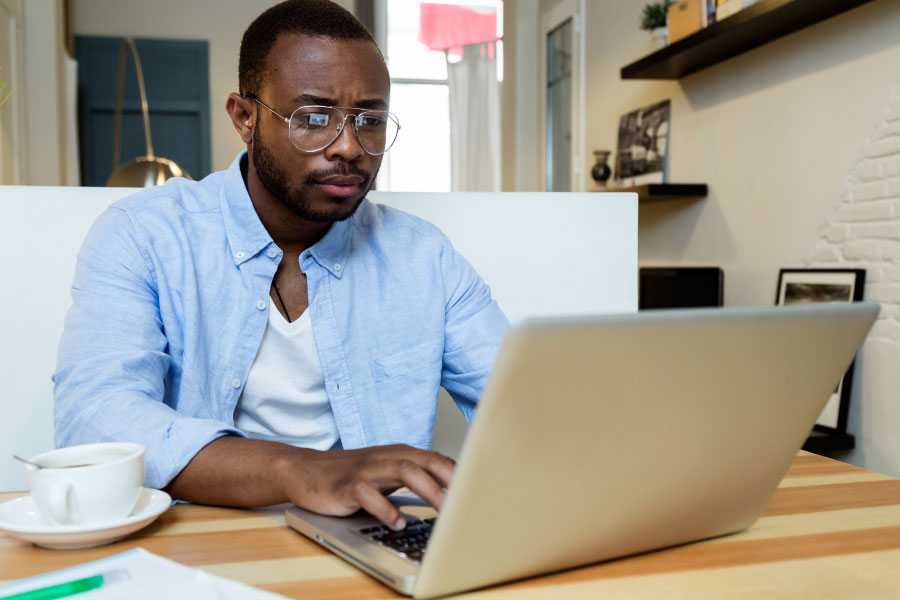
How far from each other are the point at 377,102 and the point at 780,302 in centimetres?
194

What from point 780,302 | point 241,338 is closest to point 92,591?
point 241,338

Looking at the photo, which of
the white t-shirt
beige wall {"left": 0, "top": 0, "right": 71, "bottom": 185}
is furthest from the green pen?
beige wall {"left": 0, "top": 0, "right": 71, "bottom": 185}

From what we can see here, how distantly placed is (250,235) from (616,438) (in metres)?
0.73

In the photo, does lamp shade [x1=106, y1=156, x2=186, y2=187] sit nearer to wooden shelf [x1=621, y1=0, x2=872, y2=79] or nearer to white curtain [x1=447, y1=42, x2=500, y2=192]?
wooden shelf [x1=621, y1=0, x2=872, y2=79]

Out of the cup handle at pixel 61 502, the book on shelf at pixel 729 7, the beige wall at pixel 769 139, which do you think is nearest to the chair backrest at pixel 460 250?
the cup handle at pixel 61 502

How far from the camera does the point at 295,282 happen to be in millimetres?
1190

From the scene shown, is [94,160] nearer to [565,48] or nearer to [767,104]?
[565,48]

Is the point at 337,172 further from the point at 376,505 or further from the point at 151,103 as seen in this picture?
the point at 151,103

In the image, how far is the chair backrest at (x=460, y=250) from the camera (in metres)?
1.26

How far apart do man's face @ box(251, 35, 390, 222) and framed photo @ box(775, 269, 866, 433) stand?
1.68m

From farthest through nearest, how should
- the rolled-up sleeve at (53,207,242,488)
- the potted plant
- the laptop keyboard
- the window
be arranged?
the window < the potted plant < the rolled-up sleeve at (53,207,242,488) < the laptop keyboard

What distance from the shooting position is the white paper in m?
0.54

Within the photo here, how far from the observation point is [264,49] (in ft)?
3.84

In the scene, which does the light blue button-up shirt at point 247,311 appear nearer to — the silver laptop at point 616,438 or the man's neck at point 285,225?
the man's neck at point 285,225
